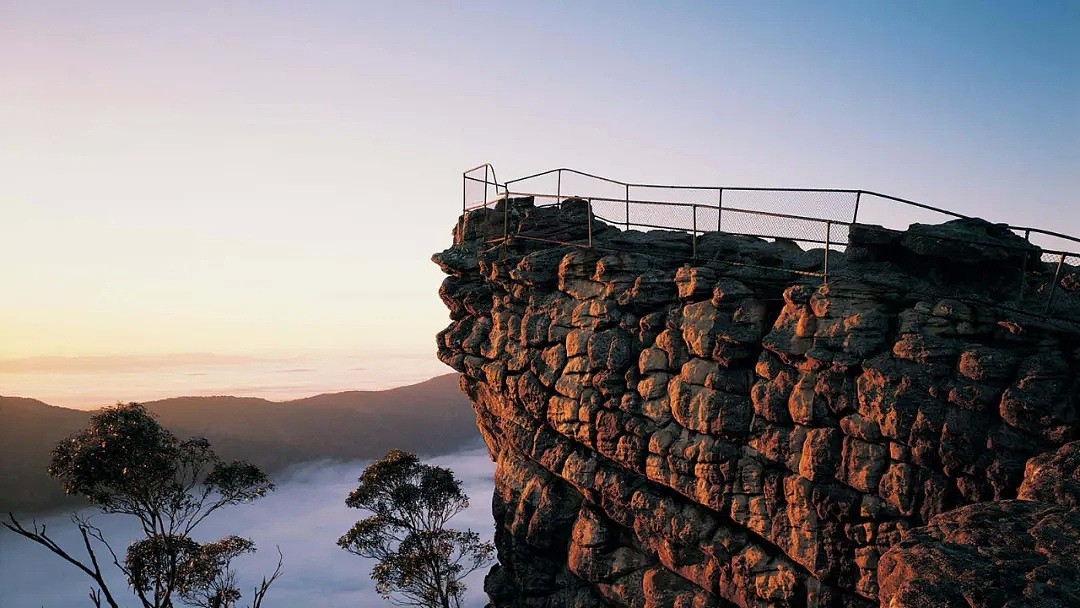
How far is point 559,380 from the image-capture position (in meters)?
32.2

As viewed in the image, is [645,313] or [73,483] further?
[73,483]

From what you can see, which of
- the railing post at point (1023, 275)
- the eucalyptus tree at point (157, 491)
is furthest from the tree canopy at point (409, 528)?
the railing post at point (1023, 275)

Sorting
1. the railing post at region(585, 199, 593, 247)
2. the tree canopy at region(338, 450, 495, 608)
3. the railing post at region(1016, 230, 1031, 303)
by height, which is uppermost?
the railing post at region(585, 199, 593, 247)

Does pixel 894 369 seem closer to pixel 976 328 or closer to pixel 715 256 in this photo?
pixel 976 328

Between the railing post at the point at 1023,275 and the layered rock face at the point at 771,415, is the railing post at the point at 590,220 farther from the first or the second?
the railing post at the point at 1023,275

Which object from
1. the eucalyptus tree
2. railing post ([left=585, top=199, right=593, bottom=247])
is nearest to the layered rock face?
railing post ([left=585, top=199, right=593, bottom=247])

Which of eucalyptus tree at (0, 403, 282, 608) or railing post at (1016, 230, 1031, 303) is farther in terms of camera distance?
eucalyptus tree at (0, 403, 282, 608)

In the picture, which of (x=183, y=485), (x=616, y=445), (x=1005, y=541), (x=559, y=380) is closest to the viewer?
(x=1005, y=541)

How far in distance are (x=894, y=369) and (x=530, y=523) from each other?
57.1ft

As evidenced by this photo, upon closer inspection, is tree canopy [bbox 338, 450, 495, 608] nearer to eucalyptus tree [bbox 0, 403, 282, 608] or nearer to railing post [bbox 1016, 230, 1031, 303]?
eucalyptus tree [bbox 0, 403, 282, 608]

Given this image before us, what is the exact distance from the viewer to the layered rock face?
2103 centimetres

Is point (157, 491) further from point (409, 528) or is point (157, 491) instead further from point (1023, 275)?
point (1023, 275)

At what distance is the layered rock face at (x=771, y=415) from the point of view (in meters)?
21.0

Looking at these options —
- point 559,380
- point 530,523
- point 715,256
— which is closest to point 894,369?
point 715,256
